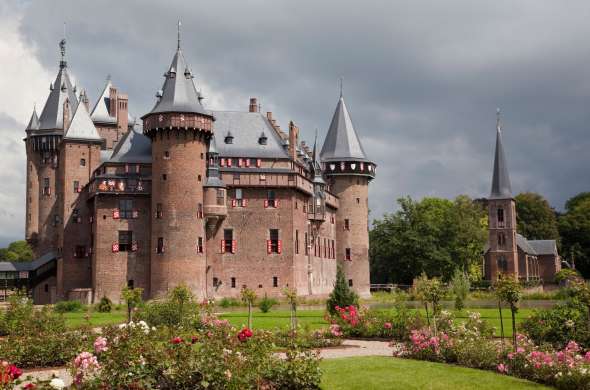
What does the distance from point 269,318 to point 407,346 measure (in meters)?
16.5

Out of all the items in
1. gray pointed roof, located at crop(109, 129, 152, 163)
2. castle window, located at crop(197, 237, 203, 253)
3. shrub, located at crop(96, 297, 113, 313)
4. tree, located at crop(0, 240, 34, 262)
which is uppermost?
gray pointed roof, located at crop(109, 129, 152, 163)

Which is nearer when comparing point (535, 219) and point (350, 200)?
point (350, 200)

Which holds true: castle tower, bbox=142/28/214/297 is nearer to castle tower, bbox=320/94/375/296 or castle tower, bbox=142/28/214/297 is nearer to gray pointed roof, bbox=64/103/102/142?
gray pointed roof, bbox=64/103/102/142

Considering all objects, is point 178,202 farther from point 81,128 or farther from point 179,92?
point 81,128

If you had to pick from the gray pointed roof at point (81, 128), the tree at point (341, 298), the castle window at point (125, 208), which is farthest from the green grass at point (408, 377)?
the gray pointed roof at point (81, 128)

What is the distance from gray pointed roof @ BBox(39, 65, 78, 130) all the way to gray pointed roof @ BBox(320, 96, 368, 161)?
910 inches

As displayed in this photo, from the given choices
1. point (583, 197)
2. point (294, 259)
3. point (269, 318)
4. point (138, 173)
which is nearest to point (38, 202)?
point (138, 173)

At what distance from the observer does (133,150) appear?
52.4 m

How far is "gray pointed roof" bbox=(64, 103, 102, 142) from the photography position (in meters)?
53.8

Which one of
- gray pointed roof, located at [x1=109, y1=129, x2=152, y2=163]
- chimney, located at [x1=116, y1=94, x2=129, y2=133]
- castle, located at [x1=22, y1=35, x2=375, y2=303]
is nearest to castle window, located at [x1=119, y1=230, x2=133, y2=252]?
castle, located at [x1=22, y1=35, x2=375, y2=303]

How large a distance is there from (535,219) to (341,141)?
45.2m

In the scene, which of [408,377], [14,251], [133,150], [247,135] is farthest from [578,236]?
[408,377]

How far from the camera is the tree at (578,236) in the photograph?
91562mm

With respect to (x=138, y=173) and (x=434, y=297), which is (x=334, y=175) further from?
(x=434, y=297)
